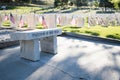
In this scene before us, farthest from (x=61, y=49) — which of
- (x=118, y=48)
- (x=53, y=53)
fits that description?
(x=118, y=48)

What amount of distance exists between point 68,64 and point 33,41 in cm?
153

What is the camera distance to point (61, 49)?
10805 millimetres

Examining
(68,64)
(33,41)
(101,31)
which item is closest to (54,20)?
(101,31)

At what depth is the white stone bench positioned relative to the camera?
8352mm

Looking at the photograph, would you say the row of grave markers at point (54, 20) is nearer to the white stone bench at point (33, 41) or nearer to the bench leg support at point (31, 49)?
the white stone bench at point (33, 41)

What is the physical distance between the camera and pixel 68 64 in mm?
8414

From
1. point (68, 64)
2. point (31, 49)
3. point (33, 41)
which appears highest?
point (33, 41)

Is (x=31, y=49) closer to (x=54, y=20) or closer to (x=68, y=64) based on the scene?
(x=68, y=64)

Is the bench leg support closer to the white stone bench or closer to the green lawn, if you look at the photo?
the white stone bench

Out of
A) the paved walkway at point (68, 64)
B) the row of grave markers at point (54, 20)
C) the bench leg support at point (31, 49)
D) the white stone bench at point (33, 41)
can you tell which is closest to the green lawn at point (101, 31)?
the row of grave markers at point (54, 20)

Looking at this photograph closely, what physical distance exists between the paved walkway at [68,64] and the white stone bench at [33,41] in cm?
26

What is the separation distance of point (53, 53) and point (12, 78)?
9.78 ft

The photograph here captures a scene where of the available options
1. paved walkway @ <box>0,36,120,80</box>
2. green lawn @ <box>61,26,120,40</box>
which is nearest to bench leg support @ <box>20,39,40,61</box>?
paved walkway @ <box>0,36,120,80</box>

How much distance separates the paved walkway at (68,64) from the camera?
23.6 feet
